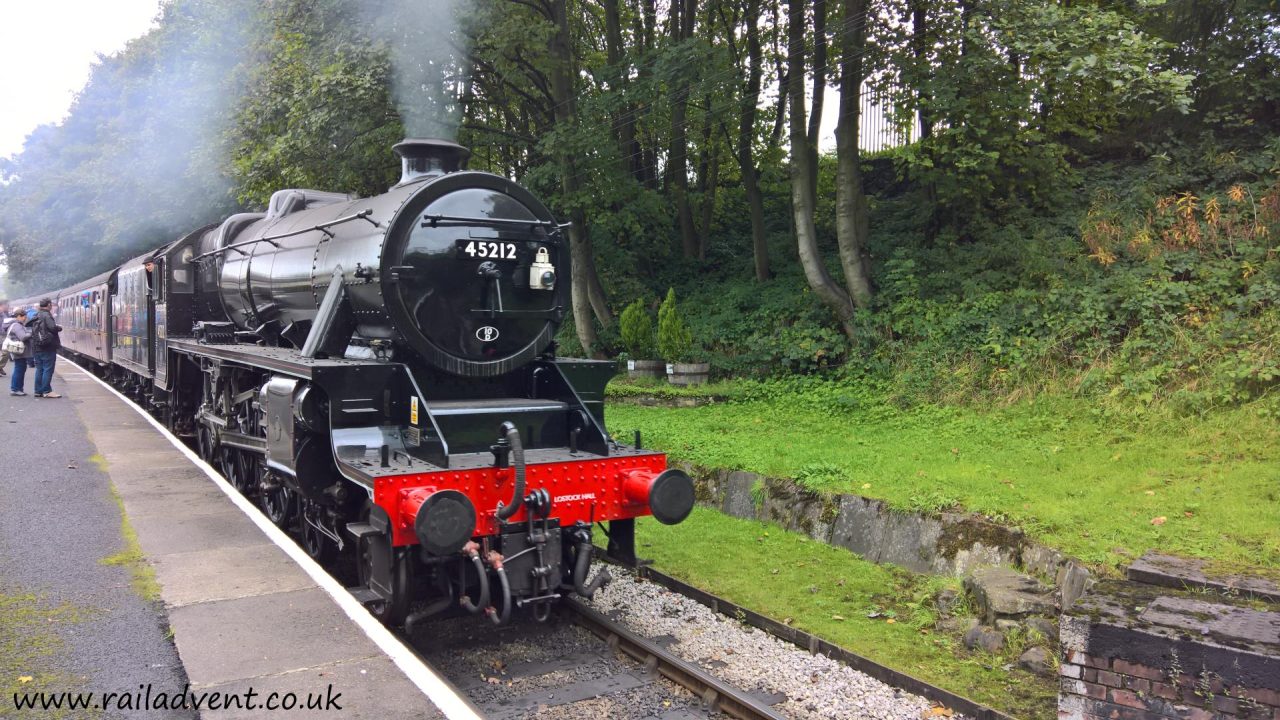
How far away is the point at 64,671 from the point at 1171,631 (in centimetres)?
485

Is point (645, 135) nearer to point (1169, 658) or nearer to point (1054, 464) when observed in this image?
point (1054, 464)

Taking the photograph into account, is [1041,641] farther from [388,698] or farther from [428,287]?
[428,287]

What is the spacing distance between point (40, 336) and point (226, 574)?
1129 centimetres

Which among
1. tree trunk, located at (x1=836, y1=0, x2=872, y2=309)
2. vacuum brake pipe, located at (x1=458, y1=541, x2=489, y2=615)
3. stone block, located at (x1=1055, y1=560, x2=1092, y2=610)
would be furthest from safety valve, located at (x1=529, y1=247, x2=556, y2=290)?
tree trunk, located at (x1=836, y1=0, x2=872, y2=309)

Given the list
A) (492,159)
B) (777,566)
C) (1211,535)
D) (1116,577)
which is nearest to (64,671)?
(777,566)

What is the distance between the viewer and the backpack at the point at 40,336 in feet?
44.3

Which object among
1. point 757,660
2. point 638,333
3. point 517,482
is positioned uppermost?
point 638,333

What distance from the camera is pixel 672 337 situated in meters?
13.7

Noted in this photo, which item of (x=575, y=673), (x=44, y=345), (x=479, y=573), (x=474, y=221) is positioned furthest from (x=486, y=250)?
(x=44, y=345)

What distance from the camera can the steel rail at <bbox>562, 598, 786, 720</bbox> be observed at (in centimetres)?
420

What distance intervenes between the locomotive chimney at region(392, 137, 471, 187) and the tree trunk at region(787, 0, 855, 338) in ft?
23.1

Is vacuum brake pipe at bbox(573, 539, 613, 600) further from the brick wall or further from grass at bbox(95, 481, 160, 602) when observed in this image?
the brick wall

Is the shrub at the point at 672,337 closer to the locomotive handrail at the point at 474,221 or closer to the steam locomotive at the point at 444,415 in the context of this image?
the steam locomotive at the point at 444,415

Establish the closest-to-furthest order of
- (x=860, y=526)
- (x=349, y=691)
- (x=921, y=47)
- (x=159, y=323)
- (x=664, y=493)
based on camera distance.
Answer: (x=349, y=691) → (x=664, y=493) → (x=860, y=526) → (x=159, y=323) → (x=921, y=47)
